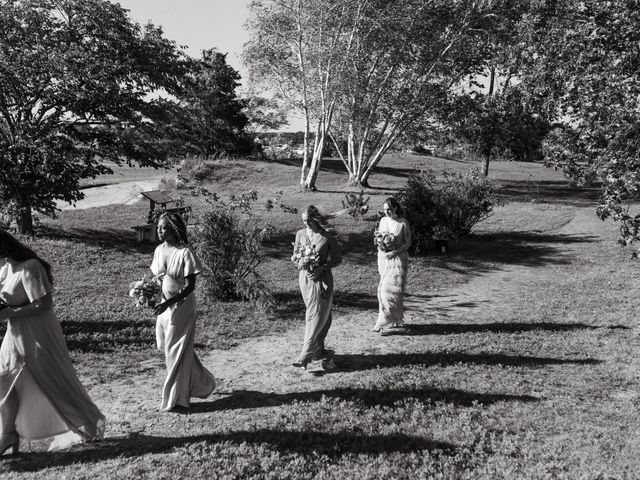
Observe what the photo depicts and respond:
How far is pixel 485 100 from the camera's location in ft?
94.4

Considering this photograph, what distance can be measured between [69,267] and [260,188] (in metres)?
17.7

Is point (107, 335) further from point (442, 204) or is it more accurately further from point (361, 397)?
point (442, 204)

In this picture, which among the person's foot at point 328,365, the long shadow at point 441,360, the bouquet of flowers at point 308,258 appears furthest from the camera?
the long shadow at point 441,360

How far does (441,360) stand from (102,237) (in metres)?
12.7

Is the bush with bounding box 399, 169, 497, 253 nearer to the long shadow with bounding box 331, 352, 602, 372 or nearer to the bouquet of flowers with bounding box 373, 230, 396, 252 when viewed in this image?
the bouquet of flowers with bounding box 373, 230, 396, 252

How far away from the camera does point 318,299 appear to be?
7.25m

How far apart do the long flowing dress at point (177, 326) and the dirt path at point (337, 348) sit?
16.9 inches

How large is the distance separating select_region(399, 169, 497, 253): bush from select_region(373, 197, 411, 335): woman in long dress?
6.77 m

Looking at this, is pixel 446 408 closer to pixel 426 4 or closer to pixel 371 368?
pixel 371 368

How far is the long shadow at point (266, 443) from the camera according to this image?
501cm

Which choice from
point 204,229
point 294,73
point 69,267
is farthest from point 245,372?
point 294,73

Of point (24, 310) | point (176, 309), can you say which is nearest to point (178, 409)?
point (176, 309)

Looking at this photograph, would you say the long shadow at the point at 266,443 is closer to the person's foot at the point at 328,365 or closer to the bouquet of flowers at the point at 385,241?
the person's foot at the point at 328,365

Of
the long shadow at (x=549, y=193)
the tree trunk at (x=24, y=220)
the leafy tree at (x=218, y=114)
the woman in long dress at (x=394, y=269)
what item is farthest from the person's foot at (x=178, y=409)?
the leafy tree at (x=218, y=114)
